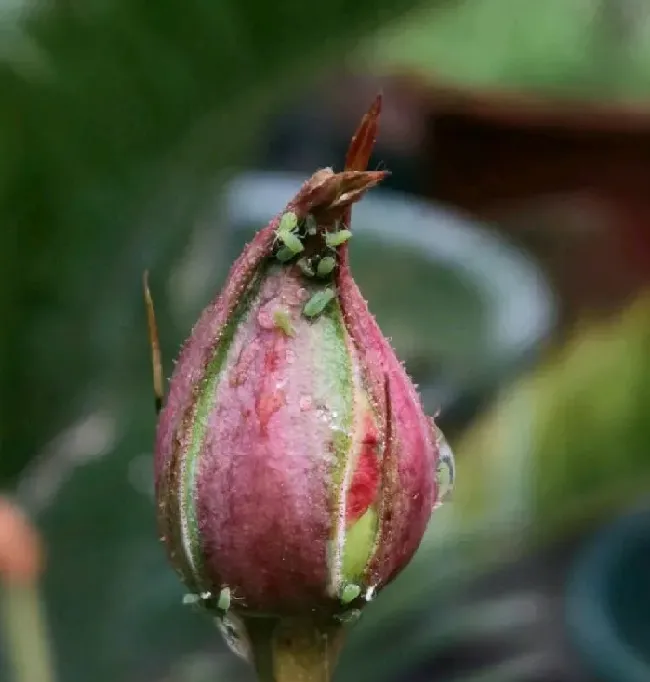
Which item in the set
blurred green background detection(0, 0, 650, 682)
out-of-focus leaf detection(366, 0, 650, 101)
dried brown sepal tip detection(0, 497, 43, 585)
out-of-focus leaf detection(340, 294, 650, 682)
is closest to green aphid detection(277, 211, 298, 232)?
dried brown sepal tip detection(0, 497, 43, 585)

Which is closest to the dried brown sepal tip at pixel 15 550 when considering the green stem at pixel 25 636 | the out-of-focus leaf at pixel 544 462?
the green stem at pixel 25 636

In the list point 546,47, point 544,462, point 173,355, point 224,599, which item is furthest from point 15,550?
point 546,47

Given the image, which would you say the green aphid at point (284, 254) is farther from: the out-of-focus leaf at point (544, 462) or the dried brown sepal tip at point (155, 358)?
the out-of-focus leaf at point (544, 462)

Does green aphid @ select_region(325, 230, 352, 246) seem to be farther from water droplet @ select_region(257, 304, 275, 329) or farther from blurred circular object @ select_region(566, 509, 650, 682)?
blurred circular object @ select_region(566, 509, 650, 682)

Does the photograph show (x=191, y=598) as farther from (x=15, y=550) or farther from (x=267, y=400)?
(x=15, y=550)

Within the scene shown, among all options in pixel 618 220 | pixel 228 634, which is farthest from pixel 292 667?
pixel 618 220

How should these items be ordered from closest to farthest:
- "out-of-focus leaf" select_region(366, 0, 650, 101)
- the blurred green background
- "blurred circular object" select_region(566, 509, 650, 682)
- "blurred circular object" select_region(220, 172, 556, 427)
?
1. the blurred green background
2. "blurred circular object" select_region(566, 509, 650, 682)
3. "blurred circular object" select_region(220, 172, 556, 427)
4. "out-of-focus leaf" select_region(366, 0, 650, 101)

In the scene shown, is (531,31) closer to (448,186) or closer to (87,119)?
(448,186)
